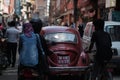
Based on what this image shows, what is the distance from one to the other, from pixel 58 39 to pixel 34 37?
4814 mm

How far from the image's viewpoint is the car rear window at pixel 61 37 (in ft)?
47.8

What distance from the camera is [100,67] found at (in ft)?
35.8

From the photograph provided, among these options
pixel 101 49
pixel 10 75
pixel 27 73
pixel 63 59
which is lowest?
pixel 10 75

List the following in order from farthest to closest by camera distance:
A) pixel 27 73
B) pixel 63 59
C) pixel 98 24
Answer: pixel 63 59, pixel 98 24, pixel 27 73

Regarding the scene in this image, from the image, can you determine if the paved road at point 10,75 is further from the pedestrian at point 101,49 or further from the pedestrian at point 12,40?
the pedestrian at point 101,49

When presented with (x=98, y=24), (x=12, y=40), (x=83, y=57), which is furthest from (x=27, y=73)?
(x=12, y=40)

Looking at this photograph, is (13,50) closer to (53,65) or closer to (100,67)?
(53,65)

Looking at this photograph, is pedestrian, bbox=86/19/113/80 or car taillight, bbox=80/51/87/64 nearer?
pedestrian, bbox=86/19/113/80

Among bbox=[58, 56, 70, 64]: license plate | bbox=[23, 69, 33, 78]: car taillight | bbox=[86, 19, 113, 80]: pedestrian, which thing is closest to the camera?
bbox=[23, 69, 33, 78]: car taillight

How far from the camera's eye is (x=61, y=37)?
580 inches

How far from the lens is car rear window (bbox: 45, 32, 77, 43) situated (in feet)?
47.8

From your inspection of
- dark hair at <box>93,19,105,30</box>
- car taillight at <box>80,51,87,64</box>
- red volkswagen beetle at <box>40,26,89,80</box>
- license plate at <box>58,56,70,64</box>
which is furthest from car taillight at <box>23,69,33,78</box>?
car taillight at <box>80,51,87,64</box>

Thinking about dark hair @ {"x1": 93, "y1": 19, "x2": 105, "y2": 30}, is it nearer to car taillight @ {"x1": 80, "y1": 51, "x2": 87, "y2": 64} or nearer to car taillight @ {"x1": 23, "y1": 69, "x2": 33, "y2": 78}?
car taillight @ {"x1": 23, "y1": 69, "x2": 33, "y2": 78}

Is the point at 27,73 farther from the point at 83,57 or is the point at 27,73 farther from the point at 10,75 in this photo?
the point at 10,75
